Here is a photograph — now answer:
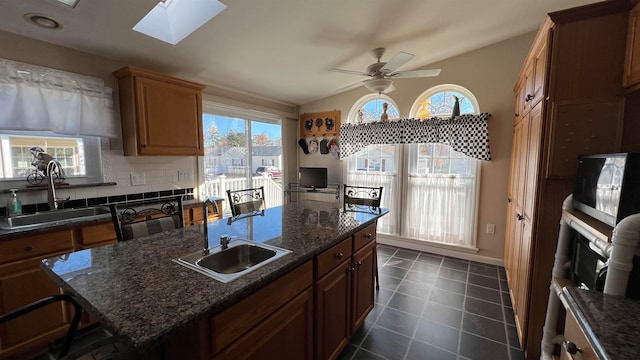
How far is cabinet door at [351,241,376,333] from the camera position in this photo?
72.0 inches

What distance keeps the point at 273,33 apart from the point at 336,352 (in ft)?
8.31

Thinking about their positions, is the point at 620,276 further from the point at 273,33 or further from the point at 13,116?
the point at 13,116

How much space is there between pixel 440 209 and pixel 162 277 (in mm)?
3403

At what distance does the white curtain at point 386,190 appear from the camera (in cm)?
395

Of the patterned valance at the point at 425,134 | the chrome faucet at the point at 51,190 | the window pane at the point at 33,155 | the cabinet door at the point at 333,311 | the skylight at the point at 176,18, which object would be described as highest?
the skylight at the point at 176,18

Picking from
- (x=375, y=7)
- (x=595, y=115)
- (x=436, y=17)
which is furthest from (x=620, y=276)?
(x=436, y=17)

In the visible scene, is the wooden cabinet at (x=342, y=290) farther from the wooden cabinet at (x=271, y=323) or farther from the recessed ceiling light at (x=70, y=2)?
the recessed ceiling light at (x=70, y=2)

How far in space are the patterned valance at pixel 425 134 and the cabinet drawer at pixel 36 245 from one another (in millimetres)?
3307

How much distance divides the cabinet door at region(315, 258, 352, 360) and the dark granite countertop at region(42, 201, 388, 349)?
227 mm

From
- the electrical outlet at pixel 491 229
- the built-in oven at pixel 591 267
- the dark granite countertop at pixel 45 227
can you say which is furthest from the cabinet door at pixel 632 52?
the dark granite countertop at pixel 45 227

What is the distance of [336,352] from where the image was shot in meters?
1.66

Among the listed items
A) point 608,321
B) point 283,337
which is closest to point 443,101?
point 608,321

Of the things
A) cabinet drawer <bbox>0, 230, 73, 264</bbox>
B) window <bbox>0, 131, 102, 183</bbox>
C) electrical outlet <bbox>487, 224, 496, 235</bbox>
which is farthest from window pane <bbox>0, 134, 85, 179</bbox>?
electrical outlet <bbox>487, 224, 496, 235</bbox>

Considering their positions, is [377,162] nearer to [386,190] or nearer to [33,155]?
[386,190]
